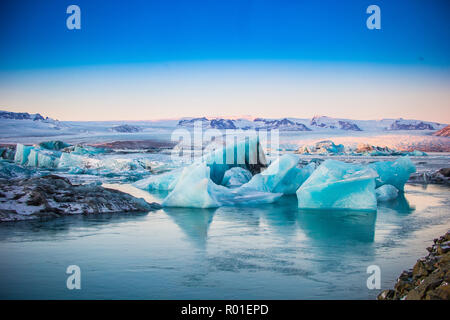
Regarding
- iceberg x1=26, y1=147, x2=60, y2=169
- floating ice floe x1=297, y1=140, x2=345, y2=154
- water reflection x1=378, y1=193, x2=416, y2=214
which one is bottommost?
water reflection x1=378, y1=193, x2=416, y2=214

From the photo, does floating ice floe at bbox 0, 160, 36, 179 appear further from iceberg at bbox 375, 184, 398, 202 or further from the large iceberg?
iceberg at bbox 375, 184, 398, 202

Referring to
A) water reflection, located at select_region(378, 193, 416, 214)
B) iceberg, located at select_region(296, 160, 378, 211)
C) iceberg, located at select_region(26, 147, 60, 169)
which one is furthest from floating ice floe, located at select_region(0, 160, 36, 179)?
water reflection, located at select_region(378, 193, 416, 214)

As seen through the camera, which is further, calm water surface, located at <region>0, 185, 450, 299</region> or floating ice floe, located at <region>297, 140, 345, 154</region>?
floating ice floe, located at <region>297, 140, 345, 154</region>

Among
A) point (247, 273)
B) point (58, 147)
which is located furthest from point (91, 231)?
point (58, 147)

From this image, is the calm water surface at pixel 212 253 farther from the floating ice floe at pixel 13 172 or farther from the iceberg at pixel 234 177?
the floating ice floe at pixel 13 172

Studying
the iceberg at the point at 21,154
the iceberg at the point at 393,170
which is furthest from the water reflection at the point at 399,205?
the iceberg at the point at 21,154

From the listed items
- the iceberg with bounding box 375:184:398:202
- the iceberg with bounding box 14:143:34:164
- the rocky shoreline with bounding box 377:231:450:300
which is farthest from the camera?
the iceberg with bounding box 14:143:34:164
